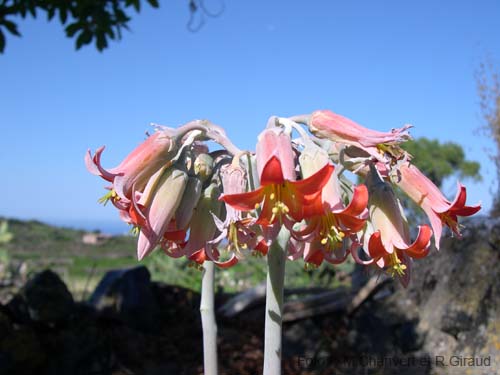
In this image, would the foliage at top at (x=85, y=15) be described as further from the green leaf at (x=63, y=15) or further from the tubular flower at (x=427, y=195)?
the tubular flower at (x=427, y=195)

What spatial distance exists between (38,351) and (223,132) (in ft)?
12.9

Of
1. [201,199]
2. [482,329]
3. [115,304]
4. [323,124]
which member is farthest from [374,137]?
[115,304]

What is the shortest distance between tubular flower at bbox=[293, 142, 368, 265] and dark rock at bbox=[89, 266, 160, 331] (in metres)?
4.72

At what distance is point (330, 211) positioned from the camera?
1350 millimetres

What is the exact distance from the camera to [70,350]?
4.93 metres

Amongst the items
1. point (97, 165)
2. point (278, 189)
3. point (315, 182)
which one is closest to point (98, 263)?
point (97, 165)

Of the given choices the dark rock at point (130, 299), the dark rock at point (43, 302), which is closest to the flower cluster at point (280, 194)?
the dark rock at point (43, 302)

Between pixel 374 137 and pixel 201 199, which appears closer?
pixel 374 137

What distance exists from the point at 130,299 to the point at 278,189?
494 cm

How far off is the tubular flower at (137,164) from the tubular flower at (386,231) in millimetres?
627

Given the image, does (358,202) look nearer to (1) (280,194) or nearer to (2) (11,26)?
(1) (280,194)

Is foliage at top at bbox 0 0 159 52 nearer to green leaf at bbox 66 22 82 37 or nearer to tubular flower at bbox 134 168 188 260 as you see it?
green leaf at bbox 66 22 82 37

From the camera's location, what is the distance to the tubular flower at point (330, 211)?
1.34 meters

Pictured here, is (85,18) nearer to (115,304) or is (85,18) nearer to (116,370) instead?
(115,304)
